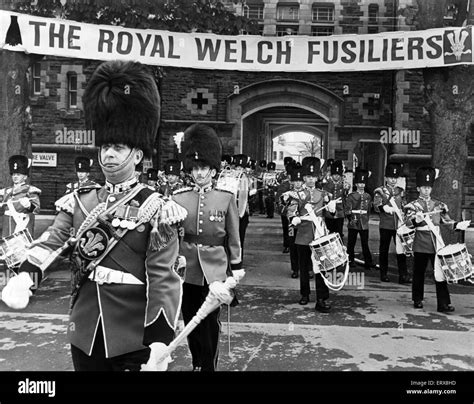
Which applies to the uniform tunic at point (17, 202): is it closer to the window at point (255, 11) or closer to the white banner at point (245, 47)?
the white banner at point (245, 47)

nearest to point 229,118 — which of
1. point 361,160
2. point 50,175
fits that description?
point 361,160

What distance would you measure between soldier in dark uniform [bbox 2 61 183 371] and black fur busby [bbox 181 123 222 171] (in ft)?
7.95

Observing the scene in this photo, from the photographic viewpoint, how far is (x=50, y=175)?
2038cm

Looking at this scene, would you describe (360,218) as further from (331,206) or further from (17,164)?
(17,164)

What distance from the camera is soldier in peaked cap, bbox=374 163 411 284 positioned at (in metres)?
9.65

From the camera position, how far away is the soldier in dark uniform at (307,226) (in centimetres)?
761

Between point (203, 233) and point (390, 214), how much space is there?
5887 millimetres

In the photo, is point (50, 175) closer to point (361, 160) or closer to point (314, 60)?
point (361, 160)

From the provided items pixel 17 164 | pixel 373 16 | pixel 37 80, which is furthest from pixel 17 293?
pixel 37 80

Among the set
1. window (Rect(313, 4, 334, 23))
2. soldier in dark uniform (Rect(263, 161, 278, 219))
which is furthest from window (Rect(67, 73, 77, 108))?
window (Rect(313, 4, 334, 23))

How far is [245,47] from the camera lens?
865 centimetres

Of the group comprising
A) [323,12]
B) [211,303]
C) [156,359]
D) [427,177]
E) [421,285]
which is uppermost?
[323,12]

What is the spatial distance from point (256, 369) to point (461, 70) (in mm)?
6544

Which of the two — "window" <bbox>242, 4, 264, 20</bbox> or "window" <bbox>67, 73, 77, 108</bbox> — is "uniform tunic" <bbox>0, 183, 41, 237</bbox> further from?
"window" <bbox>242, 4, 264, 20</bbox>
